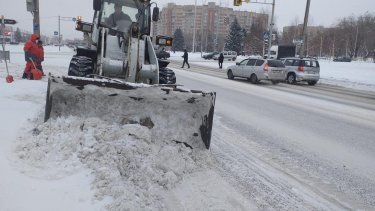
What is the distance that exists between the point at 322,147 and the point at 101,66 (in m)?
4.90

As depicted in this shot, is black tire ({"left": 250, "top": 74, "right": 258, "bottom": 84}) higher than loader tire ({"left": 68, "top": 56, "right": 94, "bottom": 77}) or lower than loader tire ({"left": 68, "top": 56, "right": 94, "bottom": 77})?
lower

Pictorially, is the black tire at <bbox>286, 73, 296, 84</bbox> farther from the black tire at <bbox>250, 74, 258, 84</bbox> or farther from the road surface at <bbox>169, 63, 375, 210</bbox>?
the road surface at <bbox>169, 63, 375, 210</bbox>

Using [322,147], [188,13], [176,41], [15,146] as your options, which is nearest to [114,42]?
[15,146]

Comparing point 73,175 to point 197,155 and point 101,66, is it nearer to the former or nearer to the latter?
point 197,155

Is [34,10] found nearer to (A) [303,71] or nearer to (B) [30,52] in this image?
(B) [30,52]

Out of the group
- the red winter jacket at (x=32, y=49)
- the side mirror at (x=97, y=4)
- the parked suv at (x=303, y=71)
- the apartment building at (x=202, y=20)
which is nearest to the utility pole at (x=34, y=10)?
the red winter jacket at (x=32, y=49)

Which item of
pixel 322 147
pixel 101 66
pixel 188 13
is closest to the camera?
pixel 322 147

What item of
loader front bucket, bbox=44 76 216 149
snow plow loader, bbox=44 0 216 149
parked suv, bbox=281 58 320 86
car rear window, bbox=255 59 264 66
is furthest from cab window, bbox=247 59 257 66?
loader front bucket, bbox=44 76 216 149

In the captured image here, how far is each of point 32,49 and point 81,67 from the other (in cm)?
645

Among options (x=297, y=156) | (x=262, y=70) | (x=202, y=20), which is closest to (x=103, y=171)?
(x=297, y=156)

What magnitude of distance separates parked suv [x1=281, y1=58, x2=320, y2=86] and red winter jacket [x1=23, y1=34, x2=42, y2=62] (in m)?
15.3

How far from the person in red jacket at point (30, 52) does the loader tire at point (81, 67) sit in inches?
235

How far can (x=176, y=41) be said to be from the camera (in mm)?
97062

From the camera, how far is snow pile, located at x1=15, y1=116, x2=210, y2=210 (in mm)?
4074
